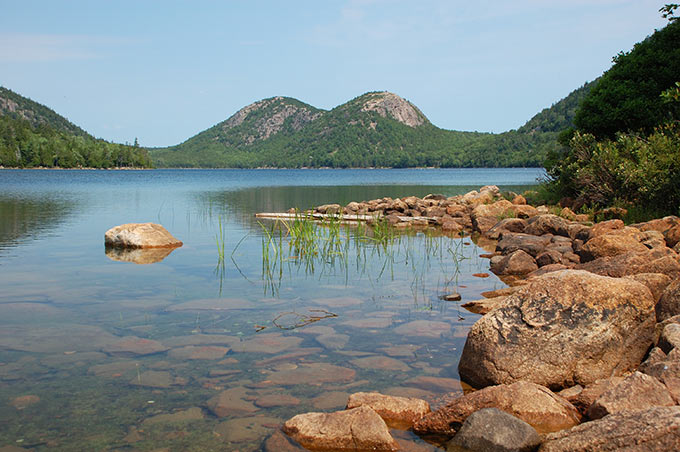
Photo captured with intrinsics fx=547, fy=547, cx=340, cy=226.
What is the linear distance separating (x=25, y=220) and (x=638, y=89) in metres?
27.2

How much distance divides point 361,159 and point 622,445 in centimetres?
19531

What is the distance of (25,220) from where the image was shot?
81.8 feet

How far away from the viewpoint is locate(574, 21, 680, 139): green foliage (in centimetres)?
2169

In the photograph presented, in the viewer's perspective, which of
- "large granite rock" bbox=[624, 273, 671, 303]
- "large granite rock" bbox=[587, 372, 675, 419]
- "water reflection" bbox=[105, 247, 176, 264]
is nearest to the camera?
"large granite rock" bbox=[587, 372, 675, 419]

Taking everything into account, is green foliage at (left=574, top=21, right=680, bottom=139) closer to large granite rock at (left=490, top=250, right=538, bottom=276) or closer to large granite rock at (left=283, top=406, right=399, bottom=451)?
large granite rock at (left=490, top=250, right=538, bottom=276)

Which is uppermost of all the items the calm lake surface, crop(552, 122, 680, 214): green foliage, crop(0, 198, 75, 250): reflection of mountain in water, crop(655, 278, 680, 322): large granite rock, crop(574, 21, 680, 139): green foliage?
crop(574, 21, 680, 139): green foliage

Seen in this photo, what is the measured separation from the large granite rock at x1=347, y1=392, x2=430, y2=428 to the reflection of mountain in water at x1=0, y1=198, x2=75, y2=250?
1528 centimetres

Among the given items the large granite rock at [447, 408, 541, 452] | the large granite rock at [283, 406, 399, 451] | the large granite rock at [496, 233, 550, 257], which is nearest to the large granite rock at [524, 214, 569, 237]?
the large granite rock at [496, 233, 550, 257]

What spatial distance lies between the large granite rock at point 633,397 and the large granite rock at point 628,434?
0.49 meters

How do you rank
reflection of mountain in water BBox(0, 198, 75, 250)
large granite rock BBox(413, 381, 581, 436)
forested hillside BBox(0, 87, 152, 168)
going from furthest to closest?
forested hillside BBox(0, 87, 152, 168), reflection of mountain in water BBox(0, 198, 75, 250), large granite rock BBox(413, 381, 581, 436)

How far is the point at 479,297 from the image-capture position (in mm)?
10758

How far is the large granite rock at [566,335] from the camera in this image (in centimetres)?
634

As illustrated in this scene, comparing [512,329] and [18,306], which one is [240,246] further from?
[512,329]

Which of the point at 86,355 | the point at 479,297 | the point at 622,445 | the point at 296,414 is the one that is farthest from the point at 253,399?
the point at 479,297
